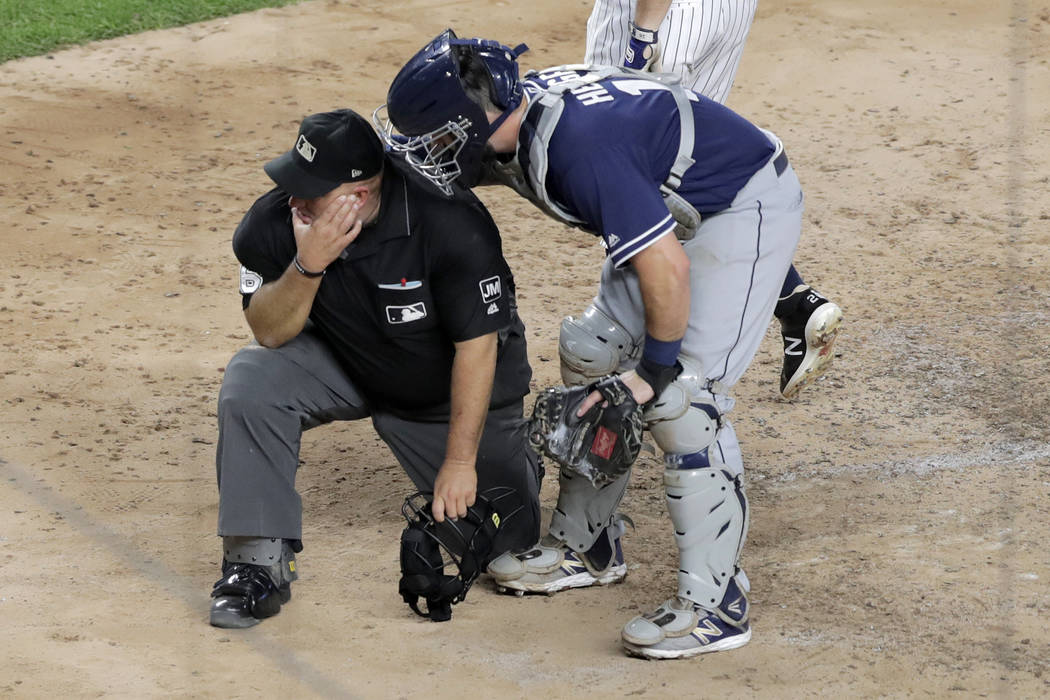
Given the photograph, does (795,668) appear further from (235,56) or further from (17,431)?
(235,56)

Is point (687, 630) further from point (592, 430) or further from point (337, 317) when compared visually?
point (337, 317)

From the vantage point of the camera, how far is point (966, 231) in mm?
6734

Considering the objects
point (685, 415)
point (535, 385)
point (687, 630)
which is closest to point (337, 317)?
point (685, 415)

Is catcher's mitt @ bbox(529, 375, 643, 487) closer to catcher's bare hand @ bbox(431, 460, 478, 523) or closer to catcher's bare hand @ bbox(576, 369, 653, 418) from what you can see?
catcher's bare hand @ bbox(576, 369, 653, 418)

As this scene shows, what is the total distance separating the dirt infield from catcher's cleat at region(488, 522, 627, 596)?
0.17 ft

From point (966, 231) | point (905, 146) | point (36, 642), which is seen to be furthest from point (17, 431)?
point (905, 146)

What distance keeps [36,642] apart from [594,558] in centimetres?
152

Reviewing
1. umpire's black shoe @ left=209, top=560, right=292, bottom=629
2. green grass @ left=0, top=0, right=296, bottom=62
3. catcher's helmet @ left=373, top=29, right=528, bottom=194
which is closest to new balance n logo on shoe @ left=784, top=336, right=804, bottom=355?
catcher's helmet @ left=373, top=29, right=528, bottom=194

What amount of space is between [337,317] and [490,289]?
45 cm

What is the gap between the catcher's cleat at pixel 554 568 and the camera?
13.3 ft

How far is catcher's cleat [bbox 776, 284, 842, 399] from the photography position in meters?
4.78

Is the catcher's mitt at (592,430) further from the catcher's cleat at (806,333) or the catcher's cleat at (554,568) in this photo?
the catcher's cleat at (806,333)

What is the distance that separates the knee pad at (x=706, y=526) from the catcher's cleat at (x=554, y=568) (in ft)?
1.41

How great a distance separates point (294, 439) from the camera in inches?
156
